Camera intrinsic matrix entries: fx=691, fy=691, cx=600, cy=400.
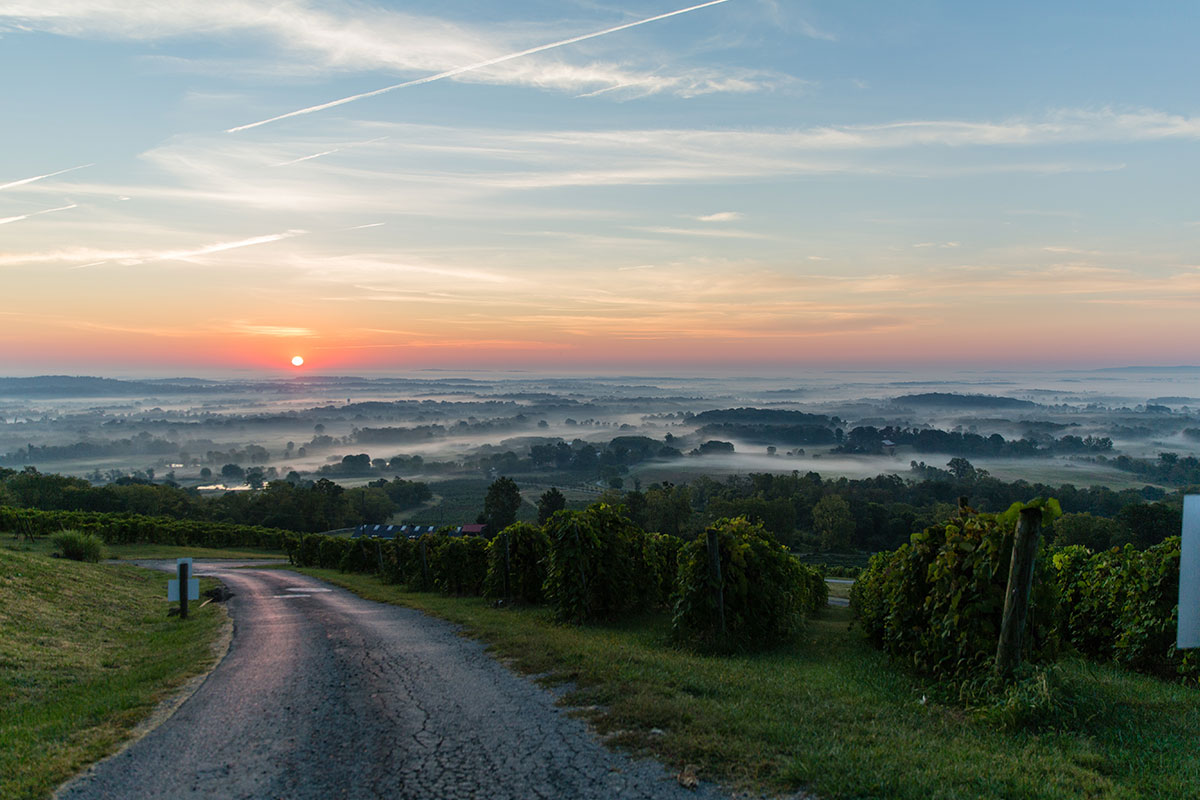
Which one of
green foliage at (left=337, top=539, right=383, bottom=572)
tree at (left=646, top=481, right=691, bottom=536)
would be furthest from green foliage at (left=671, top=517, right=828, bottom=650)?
tree at (left=646, top=481, right=691, bottom=536)

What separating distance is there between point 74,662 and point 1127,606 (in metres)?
15.8

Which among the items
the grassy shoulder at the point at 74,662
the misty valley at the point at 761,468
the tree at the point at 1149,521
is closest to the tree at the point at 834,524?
the misty valley at the point at 761,468

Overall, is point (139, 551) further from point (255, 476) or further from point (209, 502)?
point (255, 476)

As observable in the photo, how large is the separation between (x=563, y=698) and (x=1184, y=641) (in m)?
5.58

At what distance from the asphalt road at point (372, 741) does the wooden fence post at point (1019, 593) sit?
389 cm

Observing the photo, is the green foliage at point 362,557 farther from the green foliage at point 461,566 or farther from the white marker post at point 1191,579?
the white marker post at point 1191,579

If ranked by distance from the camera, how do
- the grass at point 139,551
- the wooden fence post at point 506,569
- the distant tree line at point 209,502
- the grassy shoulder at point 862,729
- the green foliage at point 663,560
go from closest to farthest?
the grassy shoulder at point 862,729
the green foliage at point 663,560
the wooden fence post at point 506,569
the grass at point 139,551
the distant tree line at point 209,502

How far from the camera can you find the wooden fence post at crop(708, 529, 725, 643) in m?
11.2

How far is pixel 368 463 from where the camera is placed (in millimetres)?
189750

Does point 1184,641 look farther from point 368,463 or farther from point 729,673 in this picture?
point 368,463

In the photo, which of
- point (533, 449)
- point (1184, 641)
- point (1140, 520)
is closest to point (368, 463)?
point (533, 449)

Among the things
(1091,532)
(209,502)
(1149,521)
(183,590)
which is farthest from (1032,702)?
(209,502)

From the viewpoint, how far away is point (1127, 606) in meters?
9.78

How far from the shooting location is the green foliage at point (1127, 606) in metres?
9.23
